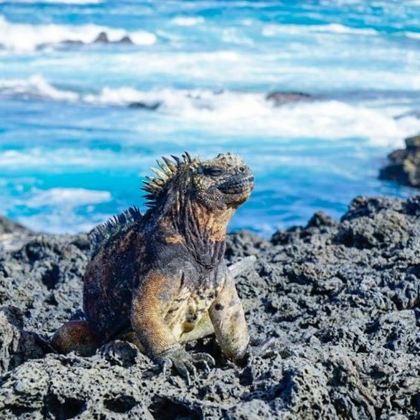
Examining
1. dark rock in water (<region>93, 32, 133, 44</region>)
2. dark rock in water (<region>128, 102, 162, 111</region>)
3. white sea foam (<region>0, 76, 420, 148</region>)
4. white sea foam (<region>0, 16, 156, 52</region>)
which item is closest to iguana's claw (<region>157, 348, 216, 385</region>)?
white sea foam (<region>0, 76, 420, 148</region>)

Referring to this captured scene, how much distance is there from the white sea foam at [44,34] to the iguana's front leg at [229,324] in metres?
22.4

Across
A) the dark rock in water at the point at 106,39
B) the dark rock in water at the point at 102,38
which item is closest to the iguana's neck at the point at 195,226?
the dark rock in water at the point at 106,39

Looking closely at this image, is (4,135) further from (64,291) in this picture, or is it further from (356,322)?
(356,322)

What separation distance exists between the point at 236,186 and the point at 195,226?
206mm

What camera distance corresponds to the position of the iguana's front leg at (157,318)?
3.39m

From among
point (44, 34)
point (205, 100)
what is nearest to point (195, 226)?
point (205, 100)

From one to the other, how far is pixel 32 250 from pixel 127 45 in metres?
Result: 18.9

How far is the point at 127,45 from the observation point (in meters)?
25.0

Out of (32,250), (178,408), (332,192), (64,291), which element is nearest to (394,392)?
(178,408)

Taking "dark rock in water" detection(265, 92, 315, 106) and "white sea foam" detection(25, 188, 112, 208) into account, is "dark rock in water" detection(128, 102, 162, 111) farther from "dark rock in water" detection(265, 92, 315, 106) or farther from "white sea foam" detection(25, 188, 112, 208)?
"white sea foam" detection(25, 188, 112, 208)

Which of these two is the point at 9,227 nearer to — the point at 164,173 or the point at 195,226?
the point at 164,173

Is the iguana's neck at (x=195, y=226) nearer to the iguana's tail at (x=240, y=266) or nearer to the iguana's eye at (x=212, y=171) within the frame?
the iguana's eye at (x=212, y=171)

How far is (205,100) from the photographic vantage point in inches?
816

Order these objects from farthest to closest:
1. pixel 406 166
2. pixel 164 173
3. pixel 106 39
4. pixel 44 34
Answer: pixel 44 34
pixel 106 39
pixel 406 166
pixel 164 173
